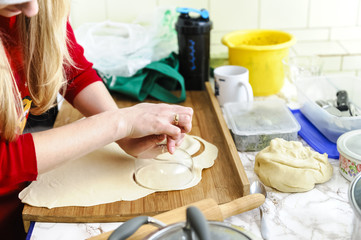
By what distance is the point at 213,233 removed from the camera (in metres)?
0.61

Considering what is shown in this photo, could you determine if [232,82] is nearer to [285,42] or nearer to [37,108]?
[285,42]

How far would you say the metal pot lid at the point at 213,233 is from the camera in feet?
1.95

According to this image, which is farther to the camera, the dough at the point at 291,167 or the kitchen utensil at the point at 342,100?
the kitchen utensil at the point at 342,100

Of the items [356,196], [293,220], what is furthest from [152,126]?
[356,196]

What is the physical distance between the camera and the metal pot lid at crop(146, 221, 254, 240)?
59 cm

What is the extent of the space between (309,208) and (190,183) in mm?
257

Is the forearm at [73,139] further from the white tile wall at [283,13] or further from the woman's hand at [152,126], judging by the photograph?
the white tile wall at [283,13]

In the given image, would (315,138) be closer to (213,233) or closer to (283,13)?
(213,233)

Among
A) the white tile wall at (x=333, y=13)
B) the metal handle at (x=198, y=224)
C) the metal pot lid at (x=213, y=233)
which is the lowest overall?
the metal pot lid at (x=213, y=233)

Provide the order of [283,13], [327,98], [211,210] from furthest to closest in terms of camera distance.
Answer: [283,13], [327,98], [211,210]

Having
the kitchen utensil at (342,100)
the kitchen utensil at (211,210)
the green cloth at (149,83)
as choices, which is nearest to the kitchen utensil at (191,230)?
the kitchen utensil at (211,210)

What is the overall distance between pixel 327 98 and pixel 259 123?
0.26m

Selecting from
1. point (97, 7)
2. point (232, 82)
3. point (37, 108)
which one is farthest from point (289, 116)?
point (97, 7)

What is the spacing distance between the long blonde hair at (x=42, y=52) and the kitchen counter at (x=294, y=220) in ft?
0.69
